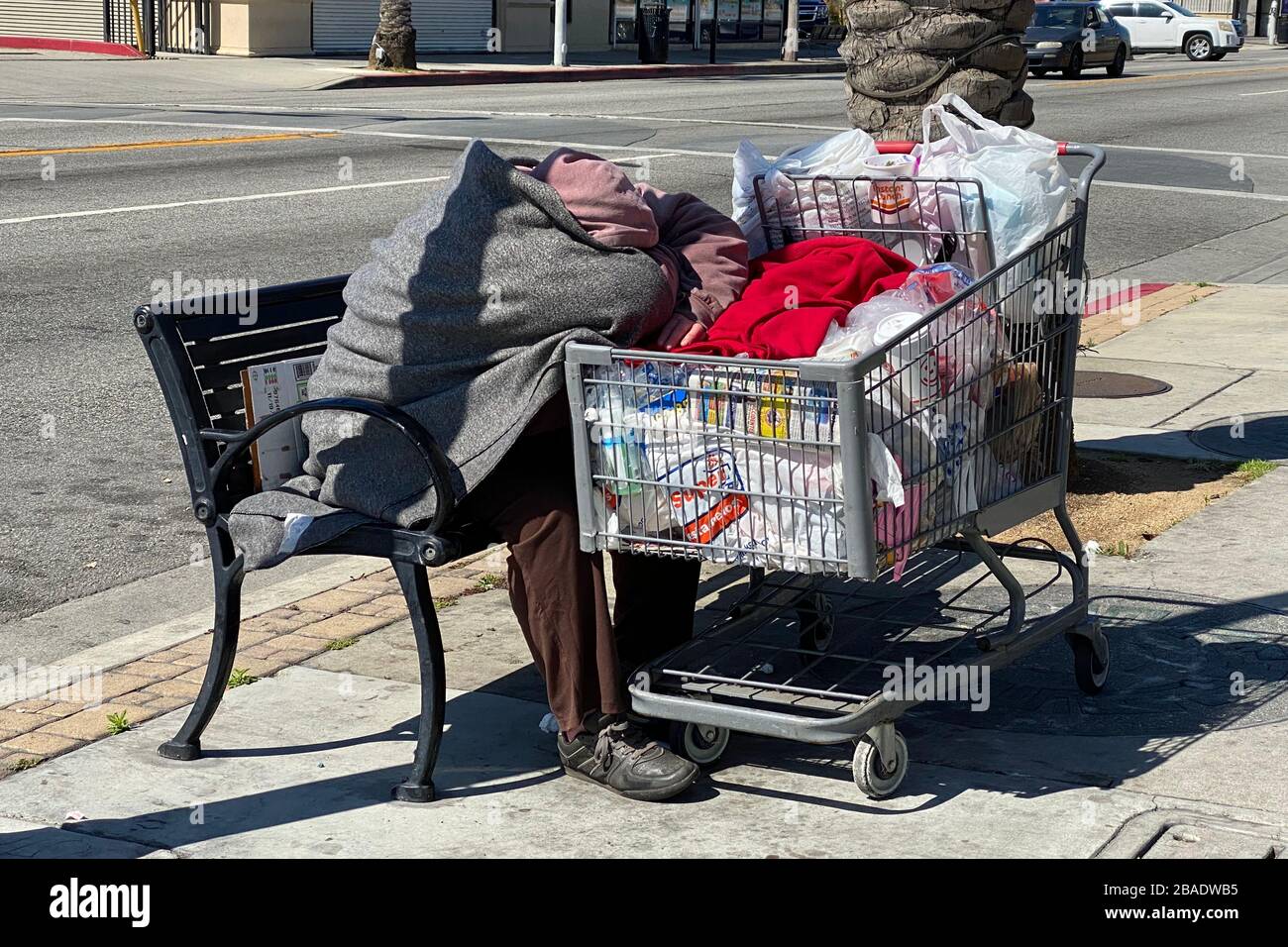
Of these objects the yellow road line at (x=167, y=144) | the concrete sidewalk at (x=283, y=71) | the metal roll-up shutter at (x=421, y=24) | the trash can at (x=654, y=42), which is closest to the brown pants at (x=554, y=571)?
the yellow road line at (x=167, y=144)

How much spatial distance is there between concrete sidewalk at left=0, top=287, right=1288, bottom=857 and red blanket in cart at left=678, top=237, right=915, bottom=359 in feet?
3.56

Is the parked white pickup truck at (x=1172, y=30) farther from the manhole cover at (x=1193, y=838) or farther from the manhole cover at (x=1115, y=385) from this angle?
the manhole cover at (x=1193, y=838)

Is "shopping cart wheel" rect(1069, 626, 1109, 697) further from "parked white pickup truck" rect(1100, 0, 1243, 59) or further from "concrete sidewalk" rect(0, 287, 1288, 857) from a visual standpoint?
"parked white pickup truck" rect(1100, 0, 1243, 59)

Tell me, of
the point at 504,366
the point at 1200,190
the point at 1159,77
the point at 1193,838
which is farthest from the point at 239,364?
the point at 1159,77

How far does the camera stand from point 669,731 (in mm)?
4359

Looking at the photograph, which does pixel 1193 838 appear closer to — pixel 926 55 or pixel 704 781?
pixel 704 781

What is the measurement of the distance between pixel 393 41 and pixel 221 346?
26993 mm

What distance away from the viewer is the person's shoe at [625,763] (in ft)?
13.4

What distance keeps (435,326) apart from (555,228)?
38 centimetres

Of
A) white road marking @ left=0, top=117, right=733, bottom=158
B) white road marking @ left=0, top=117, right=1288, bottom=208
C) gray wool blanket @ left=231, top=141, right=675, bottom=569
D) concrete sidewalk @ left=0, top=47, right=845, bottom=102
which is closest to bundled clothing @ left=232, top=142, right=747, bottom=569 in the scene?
gray wool blanket @ left=231, top=141, right=675, bottom=569

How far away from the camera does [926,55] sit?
6.40m

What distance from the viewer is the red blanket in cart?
414 centimetres
